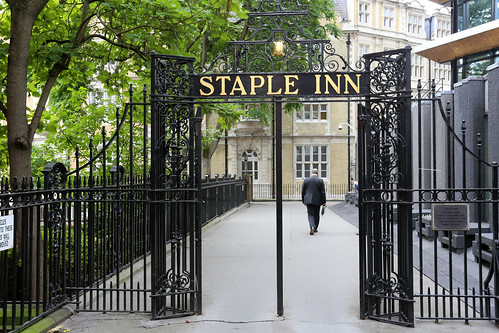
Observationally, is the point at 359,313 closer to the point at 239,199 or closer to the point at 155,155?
the point at 155,155

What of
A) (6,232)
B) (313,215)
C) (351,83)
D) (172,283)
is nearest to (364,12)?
(313,215)

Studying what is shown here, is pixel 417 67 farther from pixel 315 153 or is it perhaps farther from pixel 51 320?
pixel 51 320

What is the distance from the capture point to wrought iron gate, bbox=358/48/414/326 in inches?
241

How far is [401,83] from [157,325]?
14.7ft

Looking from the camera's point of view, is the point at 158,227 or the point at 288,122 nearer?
the point at 158,227

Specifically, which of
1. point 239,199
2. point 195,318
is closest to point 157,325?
point 195,318

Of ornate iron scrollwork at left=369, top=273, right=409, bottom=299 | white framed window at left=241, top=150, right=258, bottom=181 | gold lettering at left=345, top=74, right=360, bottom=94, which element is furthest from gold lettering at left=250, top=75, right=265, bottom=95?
white framed window at left=241, top=150, right=258, bottom=181

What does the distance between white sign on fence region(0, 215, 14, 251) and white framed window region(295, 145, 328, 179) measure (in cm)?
3446

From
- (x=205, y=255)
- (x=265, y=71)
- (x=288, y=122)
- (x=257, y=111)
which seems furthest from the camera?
(x=288, y=122)

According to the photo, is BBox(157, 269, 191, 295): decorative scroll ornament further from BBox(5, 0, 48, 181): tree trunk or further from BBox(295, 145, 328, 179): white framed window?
BBox(295, 145, 328, 179): white framed window

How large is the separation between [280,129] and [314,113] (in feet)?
110

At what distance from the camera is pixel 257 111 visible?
99.3ft

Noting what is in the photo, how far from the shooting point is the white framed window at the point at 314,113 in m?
39.0

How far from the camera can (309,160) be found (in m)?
39.2
